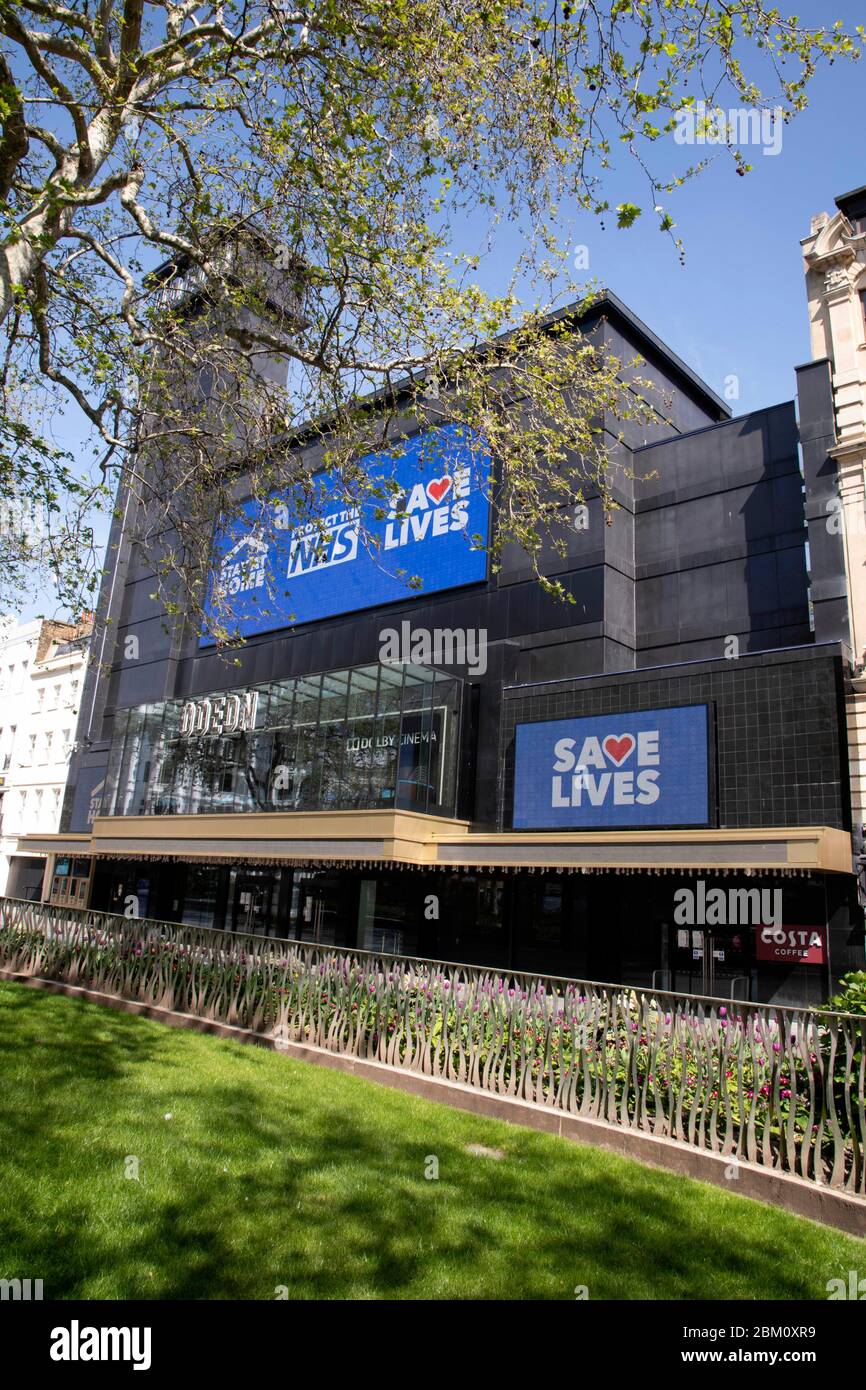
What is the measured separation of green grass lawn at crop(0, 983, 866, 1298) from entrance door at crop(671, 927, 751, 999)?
353 inches

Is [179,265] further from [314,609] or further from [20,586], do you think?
[314,609]

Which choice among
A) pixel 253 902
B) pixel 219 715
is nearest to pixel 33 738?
pixel 219 715

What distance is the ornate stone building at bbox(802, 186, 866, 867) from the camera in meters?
15.5

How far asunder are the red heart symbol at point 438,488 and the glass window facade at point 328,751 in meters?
5.51

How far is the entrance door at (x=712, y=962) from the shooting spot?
15172mm

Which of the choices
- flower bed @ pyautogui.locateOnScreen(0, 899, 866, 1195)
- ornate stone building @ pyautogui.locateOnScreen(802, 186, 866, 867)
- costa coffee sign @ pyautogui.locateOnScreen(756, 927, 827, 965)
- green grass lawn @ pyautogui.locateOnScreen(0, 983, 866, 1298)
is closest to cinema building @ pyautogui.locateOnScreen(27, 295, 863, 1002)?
costa coffee sign @ pyautogui.locateOnScreen(756, 927, 827, 965)

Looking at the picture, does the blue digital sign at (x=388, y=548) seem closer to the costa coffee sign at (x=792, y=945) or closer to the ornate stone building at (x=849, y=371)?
the ornate stone building at (x=849, y=371)

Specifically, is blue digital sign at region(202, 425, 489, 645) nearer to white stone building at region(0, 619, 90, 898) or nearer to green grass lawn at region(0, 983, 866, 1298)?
green grass lawn at region(0, 983, 866, 1298)

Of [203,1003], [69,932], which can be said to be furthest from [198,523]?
[69,932]

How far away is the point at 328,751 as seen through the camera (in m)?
21.4

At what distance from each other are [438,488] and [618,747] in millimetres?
9666

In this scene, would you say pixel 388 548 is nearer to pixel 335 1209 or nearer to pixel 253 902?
pixel 253 902

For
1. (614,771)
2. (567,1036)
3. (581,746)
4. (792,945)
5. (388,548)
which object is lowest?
(567,1036)
